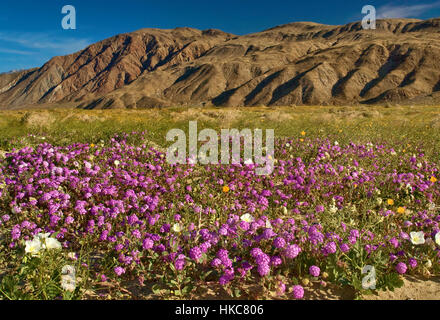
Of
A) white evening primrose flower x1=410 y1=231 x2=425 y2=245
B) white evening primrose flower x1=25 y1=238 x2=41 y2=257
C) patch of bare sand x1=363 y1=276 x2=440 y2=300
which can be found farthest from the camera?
white evening primrose flower x1=410 y1=231 x2=425 y2=245

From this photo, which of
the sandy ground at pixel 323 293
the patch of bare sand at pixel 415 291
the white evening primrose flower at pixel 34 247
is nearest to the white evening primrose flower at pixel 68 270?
the white evening primrose flower at pixel 34 247

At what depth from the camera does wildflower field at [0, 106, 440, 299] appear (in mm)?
2508

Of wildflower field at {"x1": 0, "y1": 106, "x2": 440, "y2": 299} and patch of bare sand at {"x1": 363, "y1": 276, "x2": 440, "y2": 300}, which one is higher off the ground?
wildflower field at {"x1": 0, "y1": 106, "x2": 440, "y2": 299}

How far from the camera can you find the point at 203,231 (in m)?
2.86

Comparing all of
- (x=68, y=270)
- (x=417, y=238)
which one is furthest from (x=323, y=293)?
(x=68, y=270)

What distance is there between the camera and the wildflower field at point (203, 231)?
2508mm

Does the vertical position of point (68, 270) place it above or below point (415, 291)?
above

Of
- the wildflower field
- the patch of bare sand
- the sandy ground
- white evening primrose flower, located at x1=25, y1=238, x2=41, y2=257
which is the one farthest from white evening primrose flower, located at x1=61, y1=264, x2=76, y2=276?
the patch of bare sand

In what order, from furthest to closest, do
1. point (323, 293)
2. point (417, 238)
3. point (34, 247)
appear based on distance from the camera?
point (417, 238) → point (323, 293) → point (34, 247)

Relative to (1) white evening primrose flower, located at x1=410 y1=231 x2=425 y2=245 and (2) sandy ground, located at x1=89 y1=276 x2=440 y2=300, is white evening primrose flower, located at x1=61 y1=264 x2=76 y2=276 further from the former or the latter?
(1) white evening primrose flower, located at x1=410 y1=231 x2=425 y2=245

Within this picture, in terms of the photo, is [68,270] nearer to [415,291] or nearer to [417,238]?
[415,291]

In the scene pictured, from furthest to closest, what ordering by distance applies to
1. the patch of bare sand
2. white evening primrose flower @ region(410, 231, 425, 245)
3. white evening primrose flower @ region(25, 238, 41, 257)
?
white evening primrose flower @ region(410, 231, 425, 245) → the patch of bare sand → white evening primrose flower @ region(25, 238, 41, 257)
